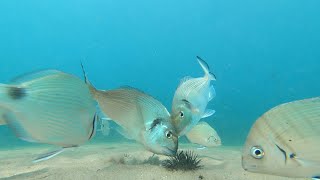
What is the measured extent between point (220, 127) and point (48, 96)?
27.4 metres

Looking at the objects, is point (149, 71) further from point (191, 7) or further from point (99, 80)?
point (191, 7)

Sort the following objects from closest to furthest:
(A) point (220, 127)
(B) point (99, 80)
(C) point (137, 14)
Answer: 1. (A) point (220, 127)
2. (C) point (137, 14)
3. (B) point (99, 80)

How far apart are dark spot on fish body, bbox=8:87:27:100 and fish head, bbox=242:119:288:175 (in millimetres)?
1586

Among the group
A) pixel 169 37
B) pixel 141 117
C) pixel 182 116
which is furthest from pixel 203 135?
pixel 169 37

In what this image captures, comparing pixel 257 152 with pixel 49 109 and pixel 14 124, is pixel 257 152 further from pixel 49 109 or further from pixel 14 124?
pixel 14 124

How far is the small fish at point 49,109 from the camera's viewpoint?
2.19m

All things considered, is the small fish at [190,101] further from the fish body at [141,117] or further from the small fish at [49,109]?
the small fish at [49,109]

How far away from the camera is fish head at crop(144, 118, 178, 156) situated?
2.82m

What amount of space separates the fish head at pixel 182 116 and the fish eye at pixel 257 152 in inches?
35.3

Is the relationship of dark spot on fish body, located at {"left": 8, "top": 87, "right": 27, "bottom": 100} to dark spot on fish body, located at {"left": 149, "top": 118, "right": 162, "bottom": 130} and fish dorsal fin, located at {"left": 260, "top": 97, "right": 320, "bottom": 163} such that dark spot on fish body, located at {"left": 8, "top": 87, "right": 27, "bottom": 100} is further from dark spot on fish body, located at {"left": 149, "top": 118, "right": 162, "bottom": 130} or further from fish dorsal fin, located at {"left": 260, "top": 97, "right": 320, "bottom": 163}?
fish dorsal fin, located at {"left": 260, "top": 97, "right": 320, "bottom": 163}

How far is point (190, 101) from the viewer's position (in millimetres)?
3611

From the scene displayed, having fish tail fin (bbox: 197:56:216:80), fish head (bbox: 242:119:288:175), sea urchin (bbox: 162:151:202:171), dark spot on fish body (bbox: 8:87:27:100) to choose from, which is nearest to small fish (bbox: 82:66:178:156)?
dark spot on fish body (bbox: 8:87:27:100)

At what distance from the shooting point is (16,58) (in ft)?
390

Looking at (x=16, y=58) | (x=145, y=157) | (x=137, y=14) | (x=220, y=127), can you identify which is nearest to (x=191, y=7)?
(x=137, y=14)
